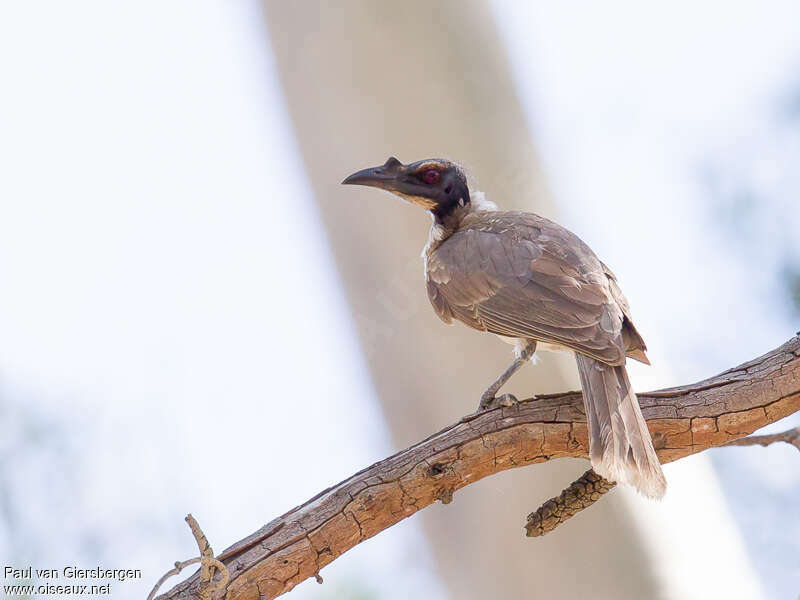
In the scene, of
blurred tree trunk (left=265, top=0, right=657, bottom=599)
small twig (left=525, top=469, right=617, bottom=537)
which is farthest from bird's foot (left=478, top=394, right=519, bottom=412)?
blurred tree trunk (left=265, top=0, right=657, bottom=599)

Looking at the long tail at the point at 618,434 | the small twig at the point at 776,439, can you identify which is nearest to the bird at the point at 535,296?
the long tail at the point at 618,434

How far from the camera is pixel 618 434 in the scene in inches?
112

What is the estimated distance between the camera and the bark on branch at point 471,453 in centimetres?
268

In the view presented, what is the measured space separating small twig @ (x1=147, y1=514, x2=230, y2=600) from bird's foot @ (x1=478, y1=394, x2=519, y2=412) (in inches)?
44.6

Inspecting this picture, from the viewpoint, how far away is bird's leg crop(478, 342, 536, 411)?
3.10 metres

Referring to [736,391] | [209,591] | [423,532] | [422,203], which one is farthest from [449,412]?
[209,591]

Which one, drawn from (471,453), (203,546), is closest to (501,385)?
(471,453)

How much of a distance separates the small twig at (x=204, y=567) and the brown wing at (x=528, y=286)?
1.48 meters

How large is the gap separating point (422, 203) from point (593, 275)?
1128 mm

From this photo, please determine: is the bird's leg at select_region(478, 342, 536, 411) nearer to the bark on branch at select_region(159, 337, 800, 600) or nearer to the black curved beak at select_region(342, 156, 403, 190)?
the bark on branch at select_region(159, 337, 800, 600)

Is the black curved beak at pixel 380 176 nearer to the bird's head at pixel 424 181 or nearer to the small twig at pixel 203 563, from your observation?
the bird's head at pixel 424 181

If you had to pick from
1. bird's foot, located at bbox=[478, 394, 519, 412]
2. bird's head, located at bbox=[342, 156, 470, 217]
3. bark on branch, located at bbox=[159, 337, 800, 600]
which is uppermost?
bird's head, located at bbox=[342, 156, 470, 217]

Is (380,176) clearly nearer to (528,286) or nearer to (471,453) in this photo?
(528,286)

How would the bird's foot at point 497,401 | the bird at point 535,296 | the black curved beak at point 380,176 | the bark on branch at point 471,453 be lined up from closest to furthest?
1. the bark on branch at point 471,453
2. the bird at point 535,296
3. the bird's foot at point 497,401
4. the black curved beak at point 380,176
